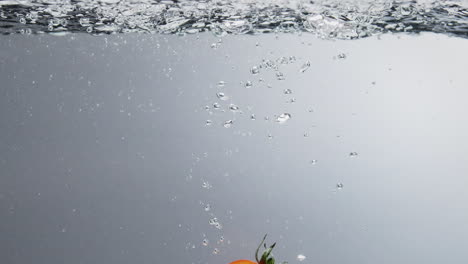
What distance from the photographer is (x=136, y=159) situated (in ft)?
15.9

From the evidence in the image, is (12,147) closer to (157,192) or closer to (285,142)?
(157,192)

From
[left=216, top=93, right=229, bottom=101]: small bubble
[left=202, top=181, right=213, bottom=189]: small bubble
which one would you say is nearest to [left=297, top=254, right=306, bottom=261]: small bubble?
[left=202, top=181, right=213, bottom=189]: small bubble

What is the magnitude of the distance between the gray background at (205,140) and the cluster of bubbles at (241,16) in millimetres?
256

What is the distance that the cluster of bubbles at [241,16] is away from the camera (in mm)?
2691

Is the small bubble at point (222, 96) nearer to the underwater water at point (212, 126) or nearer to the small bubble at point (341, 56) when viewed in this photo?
the underwater water at point (212, 126)

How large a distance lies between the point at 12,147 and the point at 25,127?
0.78 ft

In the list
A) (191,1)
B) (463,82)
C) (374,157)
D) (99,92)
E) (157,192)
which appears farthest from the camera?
(157,192)

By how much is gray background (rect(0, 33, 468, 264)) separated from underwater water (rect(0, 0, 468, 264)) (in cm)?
1

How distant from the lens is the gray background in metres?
3.95

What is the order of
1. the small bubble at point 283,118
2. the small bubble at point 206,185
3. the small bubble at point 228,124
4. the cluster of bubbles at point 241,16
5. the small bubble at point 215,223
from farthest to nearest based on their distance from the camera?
the small bubble at point 215,223 → the small bubble at point 206,185 → the small bubble at point 228,124 → the small bubble at point 283,118 → the cluster of bubbles at point 241,16

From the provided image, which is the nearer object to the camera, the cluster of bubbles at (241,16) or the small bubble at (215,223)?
the cluster of bubbles at (241,16)

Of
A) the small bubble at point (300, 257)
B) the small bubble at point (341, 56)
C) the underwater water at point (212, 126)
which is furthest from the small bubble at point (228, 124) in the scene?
the small bubble at point (300, 257)

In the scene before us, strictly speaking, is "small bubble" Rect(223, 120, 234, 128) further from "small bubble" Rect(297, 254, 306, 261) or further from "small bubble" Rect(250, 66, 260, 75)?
"small bubble" Rect(297, 254, 306, 261)

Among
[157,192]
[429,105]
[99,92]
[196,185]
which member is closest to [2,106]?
[99,92]
